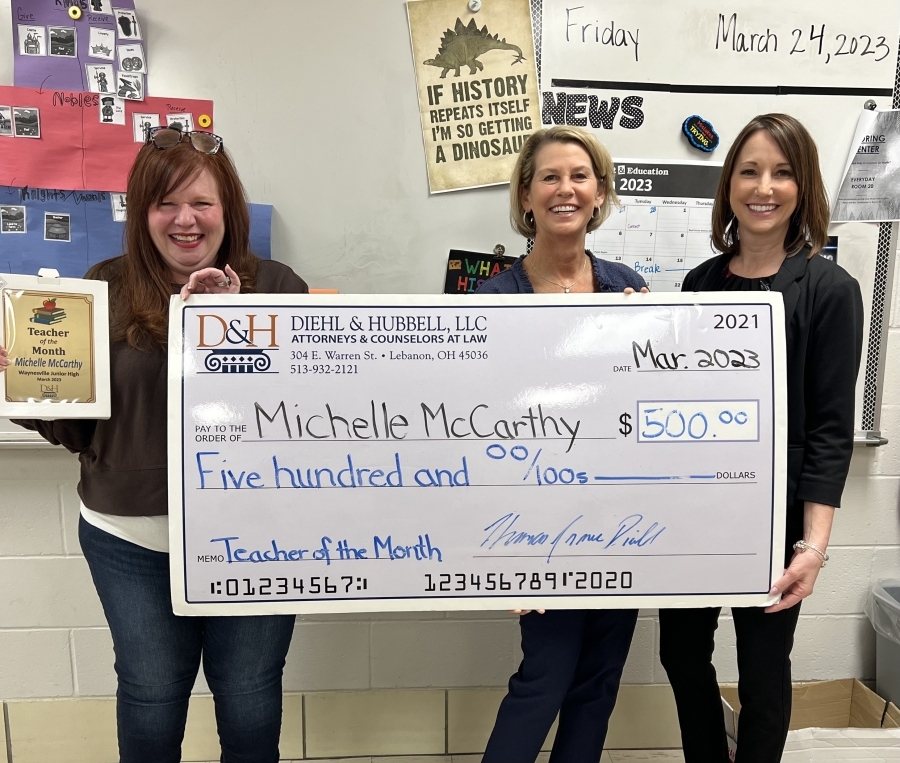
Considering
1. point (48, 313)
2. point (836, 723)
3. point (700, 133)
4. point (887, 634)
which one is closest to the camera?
point (48, 313)

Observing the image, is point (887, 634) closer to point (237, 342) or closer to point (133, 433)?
point (237, 342)

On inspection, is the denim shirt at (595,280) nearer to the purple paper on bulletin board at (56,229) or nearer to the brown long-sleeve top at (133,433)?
the brown long-sleeve top at (133,433)

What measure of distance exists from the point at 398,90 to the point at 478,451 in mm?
928

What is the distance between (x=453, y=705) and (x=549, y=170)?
1429 millimetres

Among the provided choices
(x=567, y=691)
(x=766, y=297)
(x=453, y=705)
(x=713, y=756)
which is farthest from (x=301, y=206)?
(x=713, y=756)

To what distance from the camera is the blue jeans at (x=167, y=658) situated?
109 centimetres

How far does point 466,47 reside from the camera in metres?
1.45

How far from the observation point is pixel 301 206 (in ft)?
4.89

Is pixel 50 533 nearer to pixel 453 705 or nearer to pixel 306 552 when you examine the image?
pixel 306 552

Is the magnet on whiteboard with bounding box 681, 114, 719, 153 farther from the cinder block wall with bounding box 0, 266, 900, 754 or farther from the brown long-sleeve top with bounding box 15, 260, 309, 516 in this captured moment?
the brown long-sleeve top with bounding box 15, 260, 309, 516

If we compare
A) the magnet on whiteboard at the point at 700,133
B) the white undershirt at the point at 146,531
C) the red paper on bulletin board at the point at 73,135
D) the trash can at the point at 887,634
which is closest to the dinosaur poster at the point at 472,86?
the magnet on whiteboard at the point at 700,133

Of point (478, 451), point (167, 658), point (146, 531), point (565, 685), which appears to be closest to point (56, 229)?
point (146, 531)

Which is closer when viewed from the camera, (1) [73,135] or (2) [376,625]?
(1) [73,135]

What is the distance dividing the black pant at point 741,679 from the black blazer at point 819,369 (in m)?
0.28
